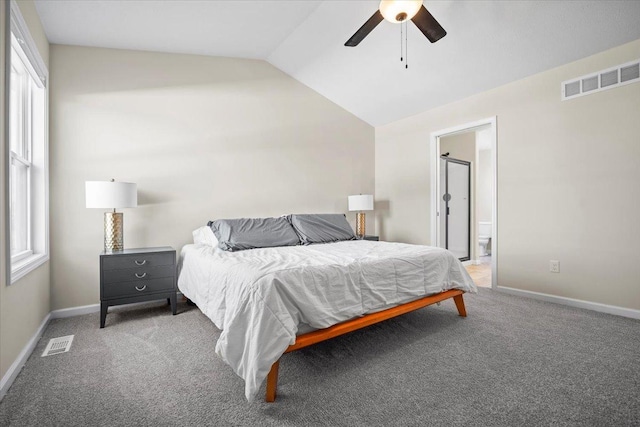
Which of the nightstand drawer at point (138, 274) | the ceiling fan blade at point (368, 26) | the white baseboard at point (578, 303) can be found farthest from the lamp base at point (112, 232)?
the white baseboard at point (578, 303)

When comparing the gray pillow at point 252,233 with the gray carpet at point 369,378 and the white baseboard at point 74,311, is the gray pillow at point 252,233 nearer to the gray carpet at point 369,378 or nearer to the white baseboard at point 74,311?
the gray carpet at point 369,378

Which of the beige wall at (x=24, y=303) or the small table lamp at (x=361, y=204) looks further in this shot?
the small table lamp at (x=361, y=204)

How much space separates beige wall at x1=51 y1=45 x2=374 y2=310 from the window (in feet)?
0.70

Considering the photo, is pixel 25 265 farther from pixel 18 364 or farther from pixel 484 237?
pixel 484 237

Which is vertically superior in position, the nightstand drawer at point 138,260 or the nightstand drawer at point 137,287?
the nightstand drawer at point 138,260

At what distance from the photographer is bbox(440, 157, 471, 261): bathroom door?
5.15 meters

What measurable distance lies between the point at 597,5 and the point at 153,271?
426 cm

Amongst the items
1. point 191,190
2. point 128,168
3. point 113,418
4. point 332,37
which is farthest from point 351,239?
point 113,418

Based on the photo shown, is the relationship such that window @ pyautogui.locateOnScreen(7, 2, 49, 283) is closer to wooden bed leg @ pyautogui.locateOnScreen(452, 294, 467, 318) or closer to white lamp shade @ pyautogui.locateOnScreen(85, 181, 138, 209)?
white lamp shade @ pyautogui.locateOnScreen(85, 181, 138, 209)

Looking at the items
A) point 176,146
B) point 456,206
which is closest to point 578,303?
point 456,206

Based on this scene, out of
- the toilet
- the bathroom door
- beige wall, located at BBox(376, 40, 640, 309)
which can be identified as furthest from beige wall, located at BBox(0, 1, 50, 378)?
the toilet

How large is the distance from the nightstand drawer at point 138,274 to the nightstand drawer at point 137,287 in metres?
0.03

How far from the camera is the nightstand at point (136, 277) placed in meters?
2.68

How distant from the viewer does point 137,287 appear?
9.18 feet
